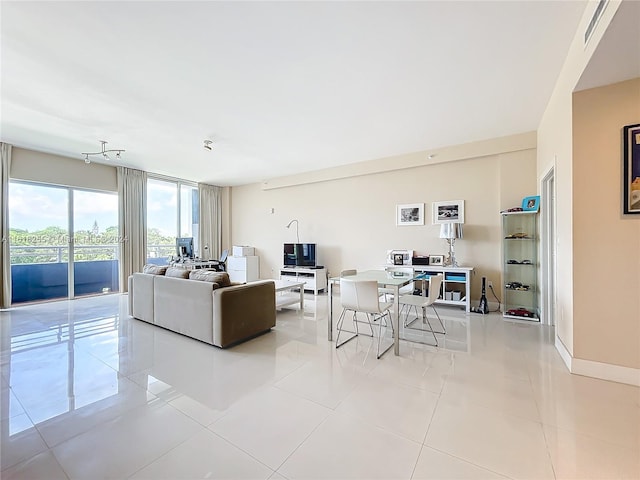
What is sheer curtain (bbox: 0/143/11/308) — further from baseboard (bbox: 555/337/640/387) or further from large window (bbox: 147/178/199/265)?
baseboard (bbox: 555/337/640/387)

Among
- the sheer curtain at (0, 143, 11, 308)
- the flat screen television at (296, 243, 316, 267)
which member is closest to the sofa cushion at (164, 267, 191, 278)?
the flat screen television at (296, 243, 316, 267)

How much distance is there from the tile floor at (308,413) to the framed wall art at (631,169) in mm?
1464

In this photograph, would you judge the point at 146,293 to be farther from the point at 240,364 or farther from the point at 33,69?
the point at 33,69

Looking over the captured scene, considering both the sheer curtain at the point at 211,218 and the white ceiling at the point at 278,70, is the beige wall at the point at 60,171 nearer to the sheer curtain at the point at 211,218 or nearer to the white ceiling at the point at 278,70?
the white ceiling at the point at 278,70

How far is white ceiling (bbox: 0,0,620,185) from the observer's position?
6.90 ft

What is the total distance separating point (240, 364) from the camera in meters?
2.68

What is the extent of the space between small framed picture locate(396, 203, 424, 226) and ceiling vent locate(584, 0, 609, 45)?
3.34 meters

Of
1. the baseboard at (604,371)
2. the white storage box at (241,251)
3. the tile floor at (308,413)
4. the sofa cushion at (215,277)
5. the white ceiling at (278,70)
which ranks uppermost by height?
the white ceiling at (278,70)

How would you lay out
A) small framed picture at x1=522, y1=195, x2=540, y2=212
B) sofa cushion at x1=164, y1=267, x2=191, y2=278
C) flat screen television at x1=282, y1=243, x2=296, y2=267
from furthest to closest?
flat screen television at x1=282, y1=243, x2=296, y2=267, small framed picture at x1=522, y1=195, x2=540, y2=212, sofa cushion at x1=164, y1=267, x2=191, y2=278

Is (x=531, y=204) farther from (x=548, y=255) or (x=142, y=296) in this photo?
(x=142, y=296)

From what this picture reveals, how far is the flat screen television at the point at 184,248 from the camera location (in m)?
5.58

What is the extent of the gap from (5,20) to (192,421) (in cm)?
325

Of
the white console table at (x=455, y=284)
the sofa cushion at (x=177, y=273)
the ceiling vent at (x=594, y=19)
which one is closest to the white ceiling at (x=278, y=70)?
the ceiling vent at (x=594, y=19)

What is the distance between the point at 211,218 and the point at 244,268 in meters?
1.96
